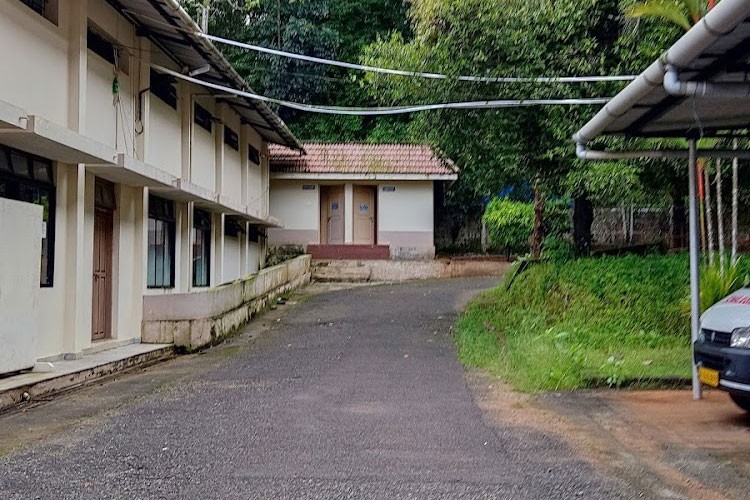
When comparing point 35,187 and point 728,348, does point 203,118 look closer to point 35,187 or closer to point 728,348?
point 35,187

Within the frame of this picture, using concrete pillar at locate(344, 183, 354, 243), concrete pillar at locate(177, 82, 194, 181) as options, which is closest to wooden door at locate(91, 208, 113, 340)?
concrete pillar at locate(177, 82, 194, 181)

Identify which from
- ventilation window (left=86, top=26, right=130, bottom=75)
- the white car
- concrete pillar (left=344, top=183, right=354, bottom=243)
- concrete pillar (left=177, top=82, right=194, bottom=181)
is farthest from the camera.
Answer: concrete pillar (left=344, top=183, right=354, bottom=243)

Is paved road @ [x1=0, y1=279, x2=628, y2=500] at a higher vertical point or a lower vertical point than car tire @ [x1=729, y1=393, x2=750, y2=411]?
lower

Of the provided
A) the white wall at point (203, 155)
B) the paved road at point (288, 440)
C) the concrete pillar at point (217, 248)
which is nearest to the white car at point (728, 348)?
the paved road at point (288, 440)

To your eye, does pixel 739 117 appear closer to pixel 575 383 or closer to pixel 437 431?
pixel 575 383

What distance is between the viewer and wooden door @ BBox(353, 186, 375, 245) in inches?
981

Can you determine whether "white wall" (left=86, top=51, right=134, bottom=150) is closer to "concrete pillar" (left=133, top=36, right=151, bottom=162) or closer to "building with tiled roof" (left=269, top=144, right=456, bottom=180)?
"concrete pillar" (left=133, top=36, right=151, bottom=162)

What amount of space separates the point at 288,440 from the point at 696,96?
4434 millimetres

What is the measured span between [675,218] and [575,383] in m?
8.55

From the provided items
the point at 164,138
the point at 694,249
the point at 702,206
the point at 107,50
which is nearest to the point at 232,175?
the point at 164,138

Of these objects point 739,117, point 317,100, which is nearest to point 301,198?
point 317,100

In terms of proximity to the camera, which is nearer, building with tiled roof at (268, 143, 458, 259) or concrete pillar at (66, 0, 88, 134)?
concrete pillar at (66, 0, 88, 134)

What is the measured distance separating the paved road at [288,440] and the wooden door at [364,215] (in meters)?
13.9

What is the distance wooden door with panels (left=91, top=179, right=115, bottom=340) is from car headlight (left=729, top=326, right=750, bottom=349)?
884 centimetres
